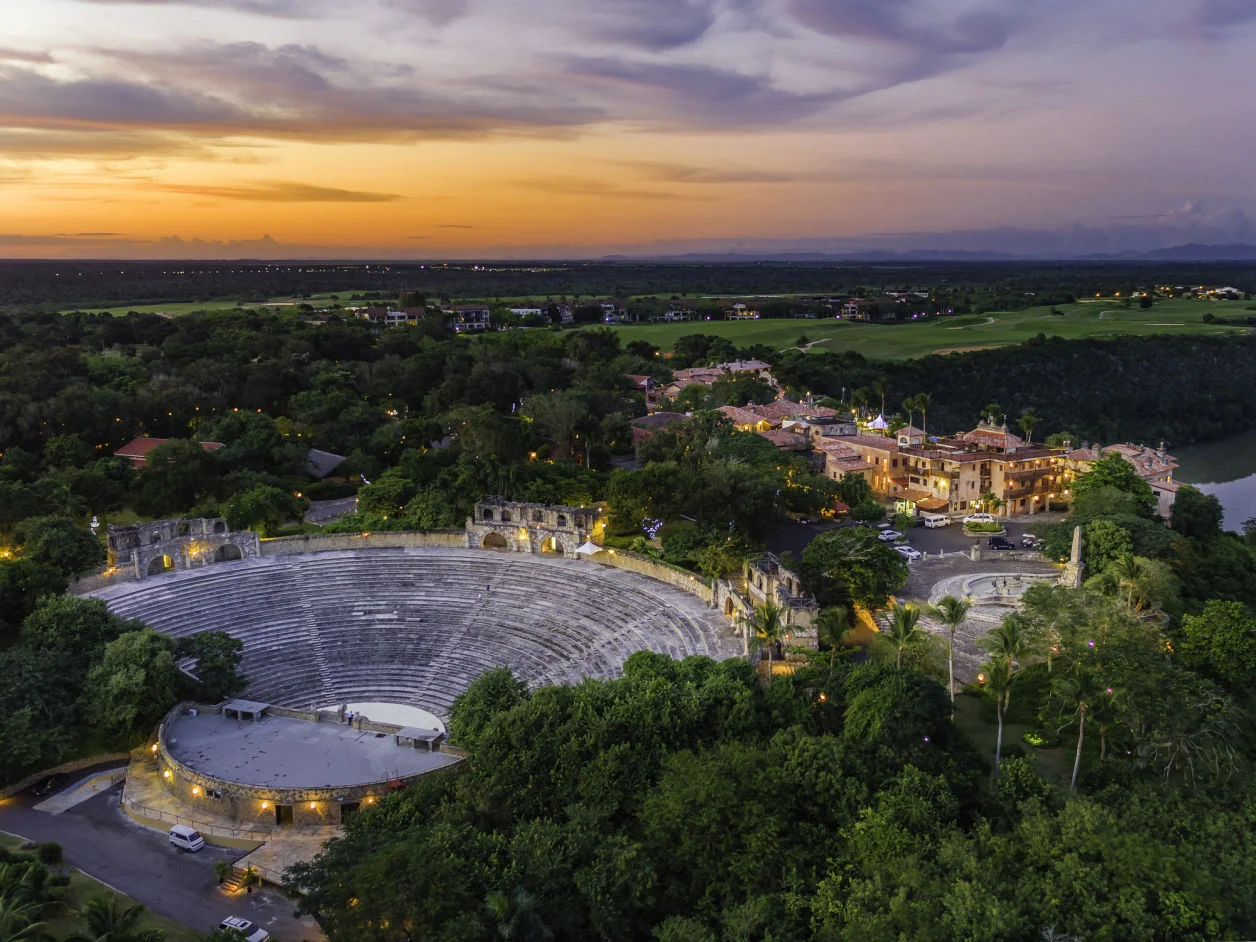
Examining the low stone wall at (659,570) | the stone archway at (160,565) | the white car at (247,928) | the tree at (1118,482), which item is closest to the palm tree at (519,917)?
the white car at (247,928)

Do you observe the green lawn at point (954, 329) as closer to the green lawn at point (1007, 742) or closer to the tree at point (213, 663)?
the green lawn at point (1007, 742)

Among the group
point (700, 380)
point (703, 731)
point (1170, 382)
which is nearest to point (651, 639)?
point (703, 731)

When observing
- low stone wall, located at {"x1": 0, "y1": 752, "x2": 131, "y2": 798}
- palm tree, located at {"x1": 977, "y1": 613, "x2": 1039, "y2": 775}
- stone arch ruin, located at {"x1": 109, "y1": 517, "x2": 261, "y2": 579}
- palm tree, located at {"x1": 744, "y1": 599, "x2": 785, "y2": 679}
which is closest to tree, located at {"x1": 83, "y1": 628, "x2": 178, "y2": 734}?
low stone wall, located at {"x1": 0, "y1": 752, "x2": 131, "y2": 798}

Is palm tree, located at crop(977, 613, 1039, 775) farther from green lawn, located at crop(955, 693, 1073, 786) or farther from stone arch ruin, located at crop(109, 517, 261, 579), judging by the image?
stone arch ruin, located at crop(109, 517, 261, 579)

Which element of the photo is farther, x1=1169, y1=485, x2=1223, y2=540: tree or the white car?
x1=1169, y1=485, x2=1223, y2=540: tree

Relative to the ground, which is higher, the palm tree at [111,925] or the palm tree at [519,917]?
the palm tree at [519,917]

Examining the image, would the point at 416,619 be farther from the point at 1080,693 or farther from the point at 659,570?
the point at 1080,693

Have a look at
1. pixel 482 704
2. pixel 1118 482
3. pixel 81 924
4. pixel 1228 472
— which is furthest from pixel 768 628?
pixel 1228 472
